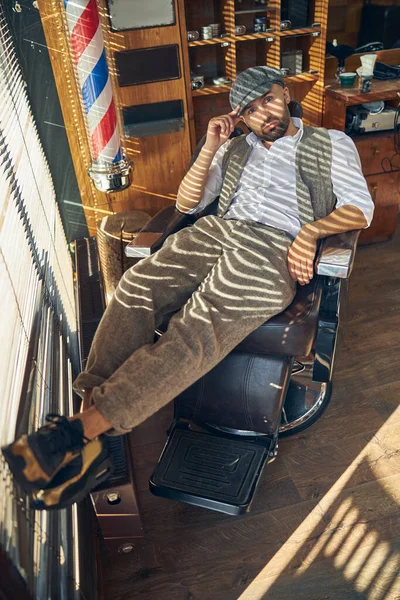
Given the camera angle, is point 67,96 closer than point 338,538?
No

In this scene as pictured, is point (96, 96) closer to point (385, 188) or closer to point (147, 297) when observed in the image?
point (147, 297)

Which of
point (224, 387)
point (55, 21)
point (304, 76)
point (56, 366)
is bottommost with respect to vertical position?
point (224, 387)

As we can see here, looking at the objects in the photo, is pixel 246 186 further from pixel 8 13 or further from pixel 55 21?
pixel 8 13

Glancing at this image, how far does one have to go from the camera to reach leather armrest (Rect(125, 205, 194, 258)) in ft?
5.53

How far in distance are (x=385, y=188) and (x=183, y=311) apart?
5.32ft

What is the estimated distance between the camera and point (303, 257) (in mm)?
1527

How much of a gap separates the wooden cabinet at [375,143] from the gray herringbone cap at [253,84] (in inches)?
31.9

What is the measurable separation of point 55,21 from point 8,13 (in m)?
0.19

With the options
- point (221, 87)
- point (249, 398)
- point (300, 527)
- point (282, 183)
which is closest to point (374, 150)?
point (221, 87)

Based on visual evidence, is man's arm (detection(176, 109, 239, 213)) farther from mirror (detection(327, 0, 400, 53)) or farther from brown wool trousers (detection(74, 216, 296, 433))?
mirror (detection(327, 0, 400, 53))

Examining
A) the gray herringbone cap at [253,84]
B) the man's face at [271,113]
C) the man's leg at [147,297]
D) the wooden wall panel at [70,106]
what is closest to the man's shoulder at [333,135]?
the man's face at [271,113]

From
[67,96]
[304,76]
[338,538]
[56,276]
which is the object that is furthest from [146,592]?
[304,76]

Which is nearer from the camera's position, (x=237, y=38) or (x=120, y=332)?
(x=120, y=332)

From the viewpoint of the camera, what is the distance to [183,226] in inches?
75.4
